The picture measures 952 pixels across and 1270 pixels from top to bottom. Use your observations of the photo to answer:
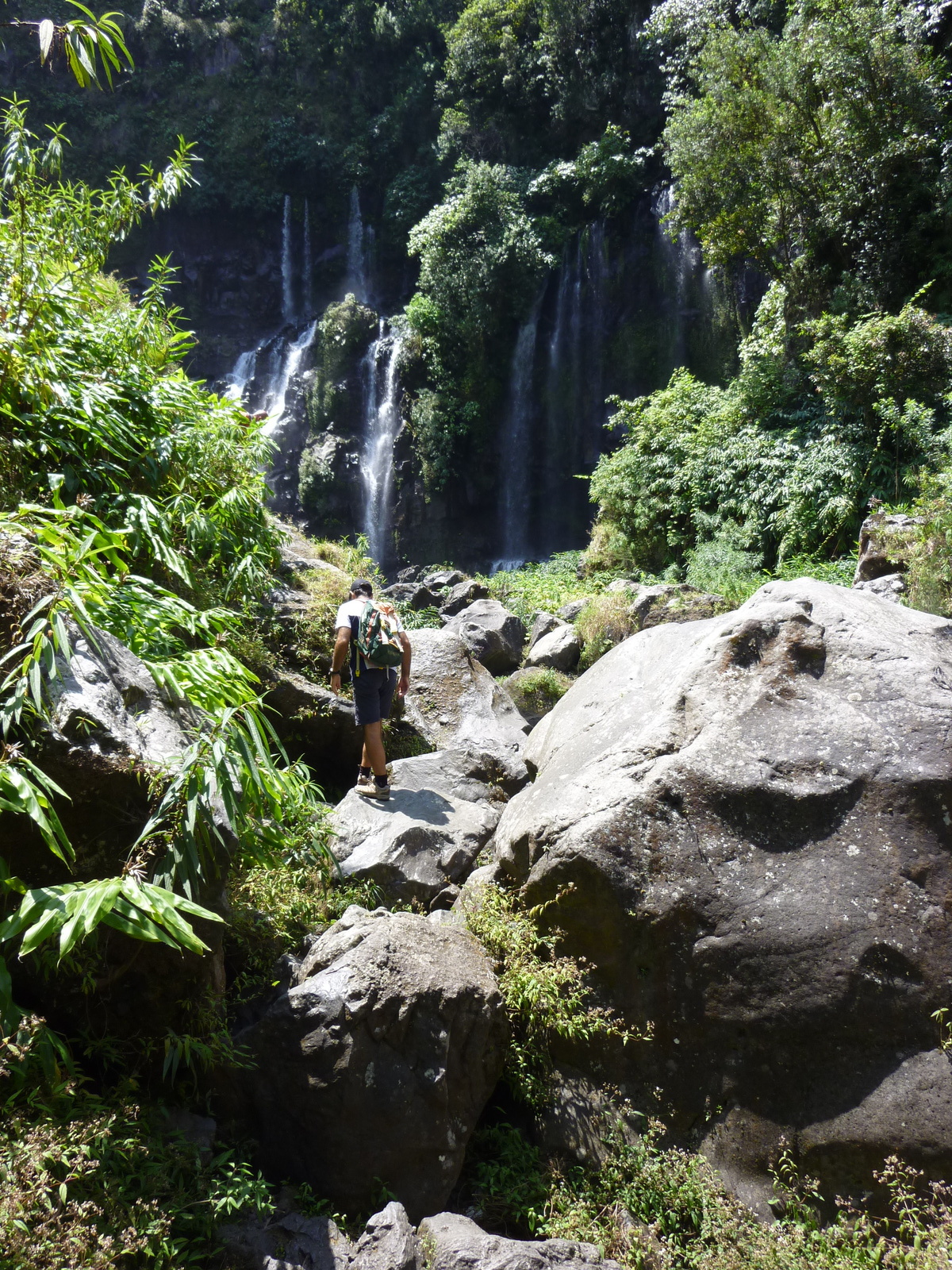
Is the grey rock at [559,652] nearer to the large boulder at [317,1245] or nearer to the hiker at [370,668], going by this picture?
the hiker at [370,668]

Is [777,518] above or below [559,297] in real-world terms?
below

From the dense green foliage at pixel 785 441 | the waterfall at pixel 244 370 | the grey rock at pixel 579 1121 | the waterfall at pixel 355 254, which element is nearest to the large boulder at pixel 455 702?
the grey rock at pixel 579 1121

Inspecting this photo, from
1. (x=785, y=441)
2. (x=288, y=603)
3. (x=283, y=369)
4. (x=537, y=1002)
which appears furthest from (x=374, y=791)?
(x=283, y=369)

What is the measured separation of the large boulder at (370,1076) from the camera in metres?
2.94

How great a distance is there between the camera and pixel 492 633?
10.1 metres

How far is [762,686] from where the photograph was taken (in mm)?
3643

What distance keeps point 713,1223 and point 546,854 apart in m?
1.55

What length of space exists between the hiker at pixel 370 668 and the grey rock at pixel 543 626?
550 centimetres

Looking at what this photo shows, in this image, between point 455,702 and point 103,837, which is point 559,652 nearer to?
point 455,702

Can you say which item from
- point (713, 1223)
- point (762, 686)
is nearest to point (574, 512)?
point (762, 686)

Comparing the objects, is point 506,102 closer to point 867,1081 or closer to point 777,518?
point 777,518

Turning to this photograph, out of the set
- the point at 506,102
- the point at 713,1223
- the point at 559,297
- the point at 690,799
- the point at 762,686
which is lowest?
the point at 713,1223

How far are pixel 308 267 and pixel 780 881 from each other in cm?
2701

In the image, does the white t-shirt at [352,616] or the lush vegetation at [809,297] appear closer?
the white t-shirt at [352,616]
